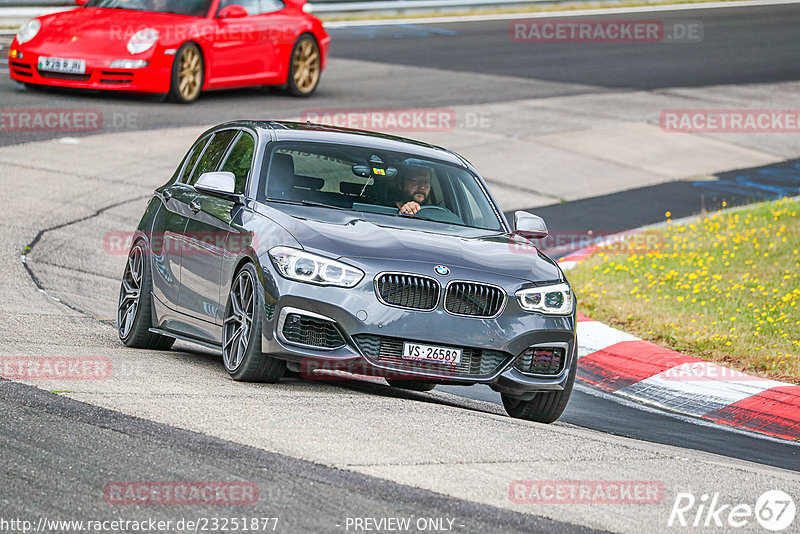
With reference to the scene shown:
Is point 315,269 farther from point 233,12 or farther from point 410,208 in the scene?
point 233,12

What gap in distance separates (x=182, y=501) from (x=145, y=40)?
1430 cm

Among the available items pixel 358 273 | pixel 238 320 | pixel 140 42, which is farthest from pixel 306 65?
pixel 358 273

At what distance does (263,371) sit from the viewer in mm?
8000

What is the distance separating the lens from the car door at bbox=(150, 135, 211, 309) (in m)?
9.41

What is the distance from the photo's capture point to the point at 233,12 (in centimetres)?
2047

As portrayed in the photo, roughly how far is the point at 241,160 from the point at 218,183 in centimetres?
54

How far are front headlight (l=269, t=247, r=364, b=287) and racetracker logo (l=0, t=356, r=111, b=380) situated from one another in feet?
3.90

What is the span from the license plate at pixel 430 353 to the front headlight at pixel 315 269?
0.47 meters

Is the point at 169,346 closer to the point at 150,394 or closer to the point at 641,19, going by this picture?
the point at 150,394

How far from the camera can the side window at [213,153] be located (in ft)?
32.2

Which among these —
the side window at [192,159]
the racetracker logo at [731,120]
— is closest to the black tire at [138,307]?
the side window at [192,159]

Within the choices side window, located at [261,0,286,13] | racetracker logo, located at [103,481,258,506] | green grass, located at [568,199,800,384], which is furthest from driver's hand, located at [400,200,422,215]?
side window, located at [261,0,286,13]

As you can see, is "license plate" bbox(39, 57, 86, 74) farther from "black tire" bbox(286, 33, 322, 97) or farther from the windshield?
the windshield

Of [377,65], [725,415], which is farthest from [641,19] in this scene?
[725,415]
